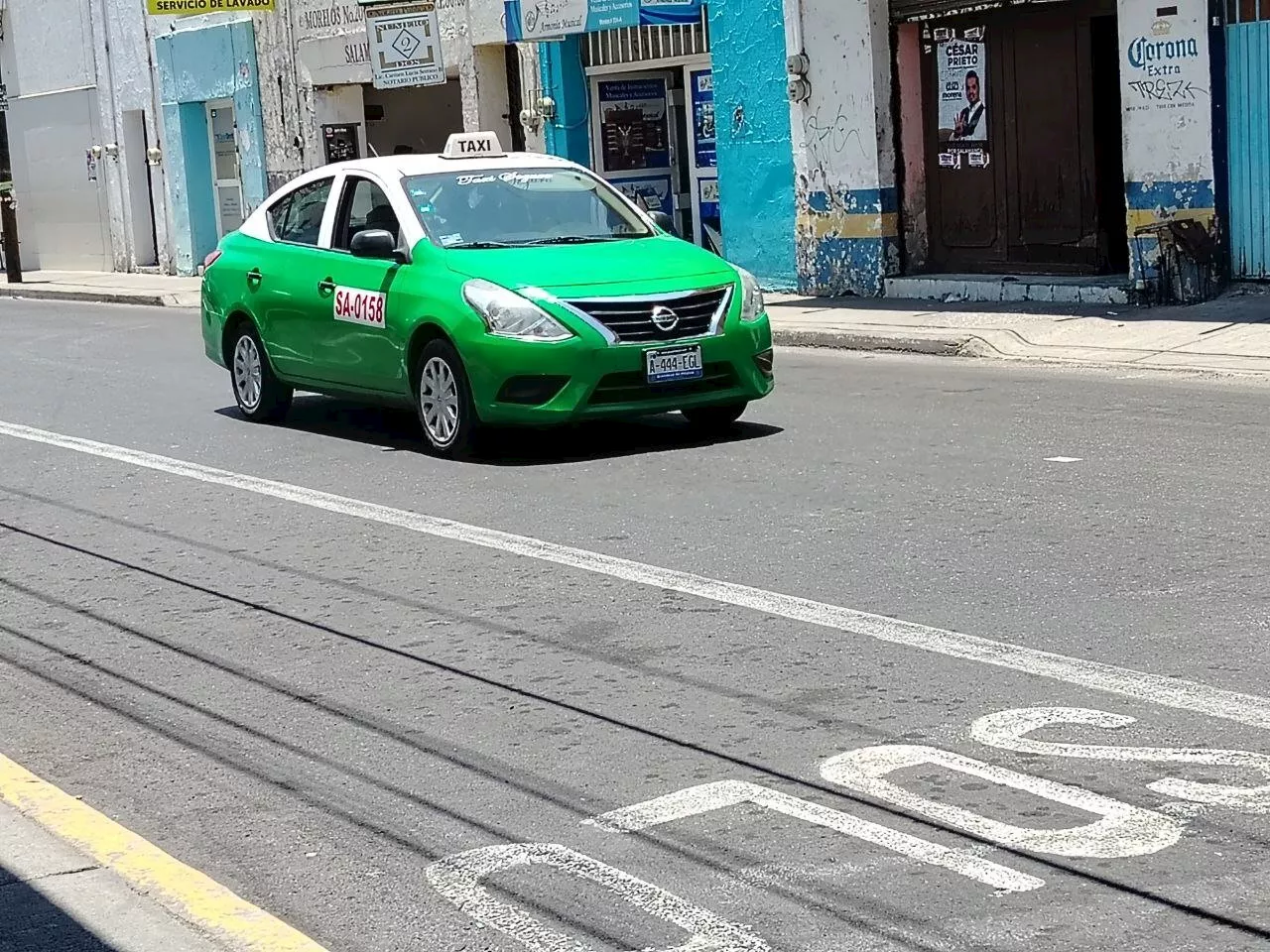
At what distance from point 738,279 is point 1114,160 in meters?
7.75

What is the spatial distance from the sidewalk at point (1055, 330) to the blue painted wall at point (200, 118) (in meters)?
14.3

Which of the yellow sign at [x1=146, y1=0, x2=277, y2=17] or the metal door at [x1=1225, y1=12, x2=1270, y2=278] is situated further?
the yellow sign at [x1=146, y1=0, x2=277, y2=17]

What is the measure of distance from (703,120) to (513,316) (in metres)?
12.9

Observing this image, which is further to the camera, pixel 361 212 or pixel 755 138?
pixel 755 138

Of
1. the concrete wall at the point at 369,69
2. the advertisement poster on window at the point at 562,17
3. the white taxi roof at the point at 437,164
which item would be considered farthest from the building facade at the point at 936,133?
the white taxi roof at the point at 437,164

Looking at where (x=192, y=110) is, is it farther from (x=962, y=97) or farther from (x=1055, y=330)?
(x=1055, y=330)

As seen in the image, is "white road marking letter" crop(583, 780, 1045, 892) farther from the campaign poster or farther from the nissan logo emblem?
the campaign poster

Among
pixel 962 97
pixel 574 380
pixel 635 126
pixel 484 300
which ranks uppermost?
pixel 635 126

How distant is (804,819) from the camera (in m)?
4.86

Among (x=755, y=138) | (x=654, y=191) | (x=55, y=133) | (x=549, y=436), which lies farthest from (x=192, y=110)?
(x=549, y=436)

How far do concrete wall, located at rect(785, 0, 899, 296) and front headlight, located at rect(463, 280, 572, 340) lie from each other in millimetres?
9784

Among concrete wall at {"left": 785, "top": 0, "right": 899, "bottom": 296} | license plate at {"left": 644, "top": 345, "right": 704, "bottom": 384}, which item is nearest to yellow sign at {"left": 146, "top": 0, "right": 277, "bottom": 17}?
concrete wall at {"left": 785, "top": 0, "right": 899, "bottom": 296}

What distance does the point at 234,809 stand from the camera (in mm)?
5266

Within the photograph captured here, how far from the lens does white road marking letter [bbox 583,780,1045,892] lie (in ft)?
14.5
